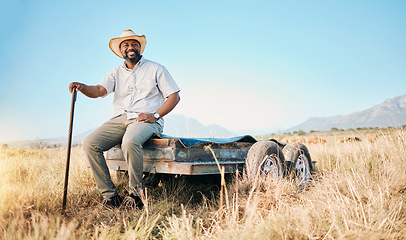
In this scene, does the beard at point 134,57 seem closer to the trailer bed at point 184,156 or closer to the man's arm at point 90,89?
the man's arm at point 90,89

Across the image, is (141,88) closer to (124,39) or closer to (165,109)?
(165,109)

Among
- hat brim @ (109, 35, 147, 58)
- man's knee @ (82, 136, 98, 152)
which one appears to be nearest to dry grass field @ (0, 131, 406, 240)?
man's knee @ (82, 136, 98, 152)

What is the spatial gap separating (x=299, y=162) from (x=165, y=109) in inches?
99.2

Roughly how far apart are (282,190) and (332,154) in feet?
15.8

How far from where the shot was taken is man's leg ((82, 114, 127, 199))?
157 inches

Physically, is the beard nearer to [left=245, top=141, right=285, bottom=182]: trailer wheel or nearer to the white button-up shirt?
the white button-up shirt

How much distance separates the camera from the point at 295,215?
2.91 m

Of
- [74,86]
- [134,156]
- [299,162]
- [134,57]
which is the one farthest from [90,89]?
[299,162]

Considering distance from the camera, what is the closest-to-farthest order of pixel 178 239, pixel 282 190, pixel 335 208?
1. pixel 178 239
2. pixel 335 208
3. pixel 282 190

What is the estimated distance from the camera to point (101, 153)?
4.08 metres

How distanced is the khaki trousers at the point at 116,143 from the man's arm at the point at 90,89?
44 cm

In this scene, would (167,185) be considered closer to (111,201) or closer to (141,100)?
(111,201)

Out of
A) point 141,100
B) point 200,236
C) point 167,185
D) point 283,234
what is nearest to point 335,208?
point 283,234

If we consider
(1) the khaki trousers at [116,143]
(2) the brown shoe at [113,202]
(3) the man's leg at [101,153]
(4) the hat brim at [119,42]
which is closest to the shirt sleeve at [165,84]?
(1) the khaki trousers at [116,143]
